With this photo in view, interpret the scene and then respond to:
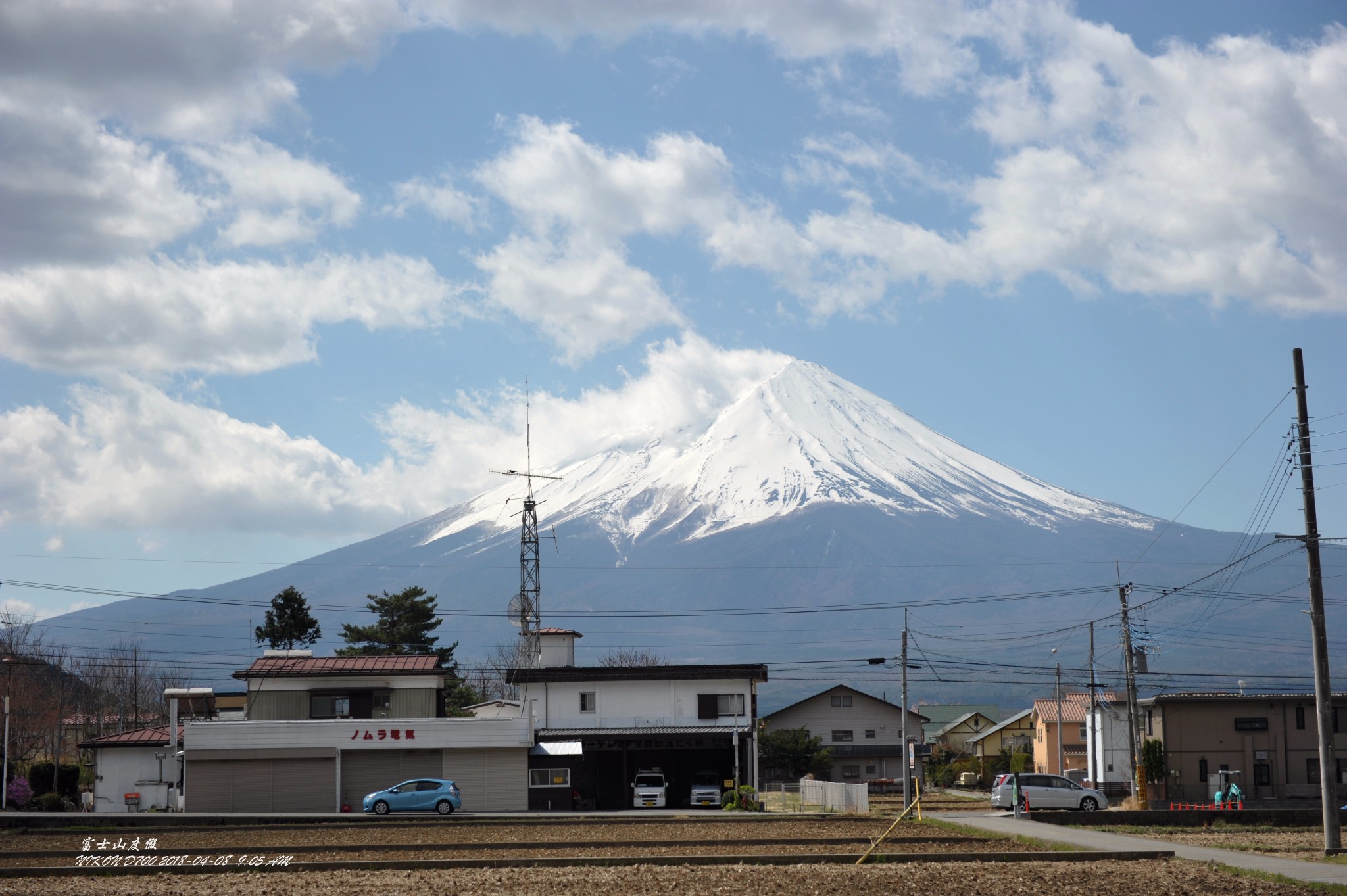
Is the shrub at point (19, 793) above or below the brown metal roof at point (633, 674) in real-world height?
below

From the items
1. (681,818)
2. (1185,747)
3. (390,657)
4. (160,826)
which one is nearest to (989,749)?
(1185,747)

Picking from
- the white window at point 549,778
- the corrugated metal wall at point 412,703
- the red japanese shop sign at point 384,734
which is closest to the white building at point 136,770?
the red japanese shop sign at point 384,734

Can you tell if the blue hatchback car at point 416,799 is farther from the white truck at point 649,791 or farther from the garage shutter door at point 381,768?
the white truck at point 649,791

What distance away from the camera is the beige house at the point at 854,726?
3214 inches

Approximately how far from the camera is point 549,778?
160 feet

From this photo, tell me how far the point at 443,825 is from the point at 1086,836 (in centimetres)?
1662

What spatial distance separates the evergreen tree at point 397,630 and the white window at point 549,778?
30556mm

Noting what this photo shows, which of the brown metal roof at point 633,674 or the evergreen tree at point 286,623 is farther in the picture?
the evergreen tree at point 286,623

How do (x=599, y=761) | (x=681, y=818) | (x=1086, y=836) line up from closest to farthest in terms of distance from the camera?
1. (x=1086, y=836)
2. (x=681, y=818)
3. (x=599, y=761)

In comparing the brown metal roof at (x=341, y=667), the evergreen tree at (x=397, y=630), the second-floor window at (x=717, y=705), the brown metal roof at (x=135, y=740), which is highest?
the evergreen tree at (x=397, y=630)

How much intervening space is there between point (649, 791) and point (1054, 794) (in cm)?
1602

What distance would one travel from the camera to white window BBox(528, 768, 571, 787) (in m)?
48.5

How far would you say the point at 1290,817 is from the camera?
114 ft

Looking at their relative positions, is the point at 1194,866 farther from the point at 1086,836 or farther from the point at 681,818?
the point at 681,818
